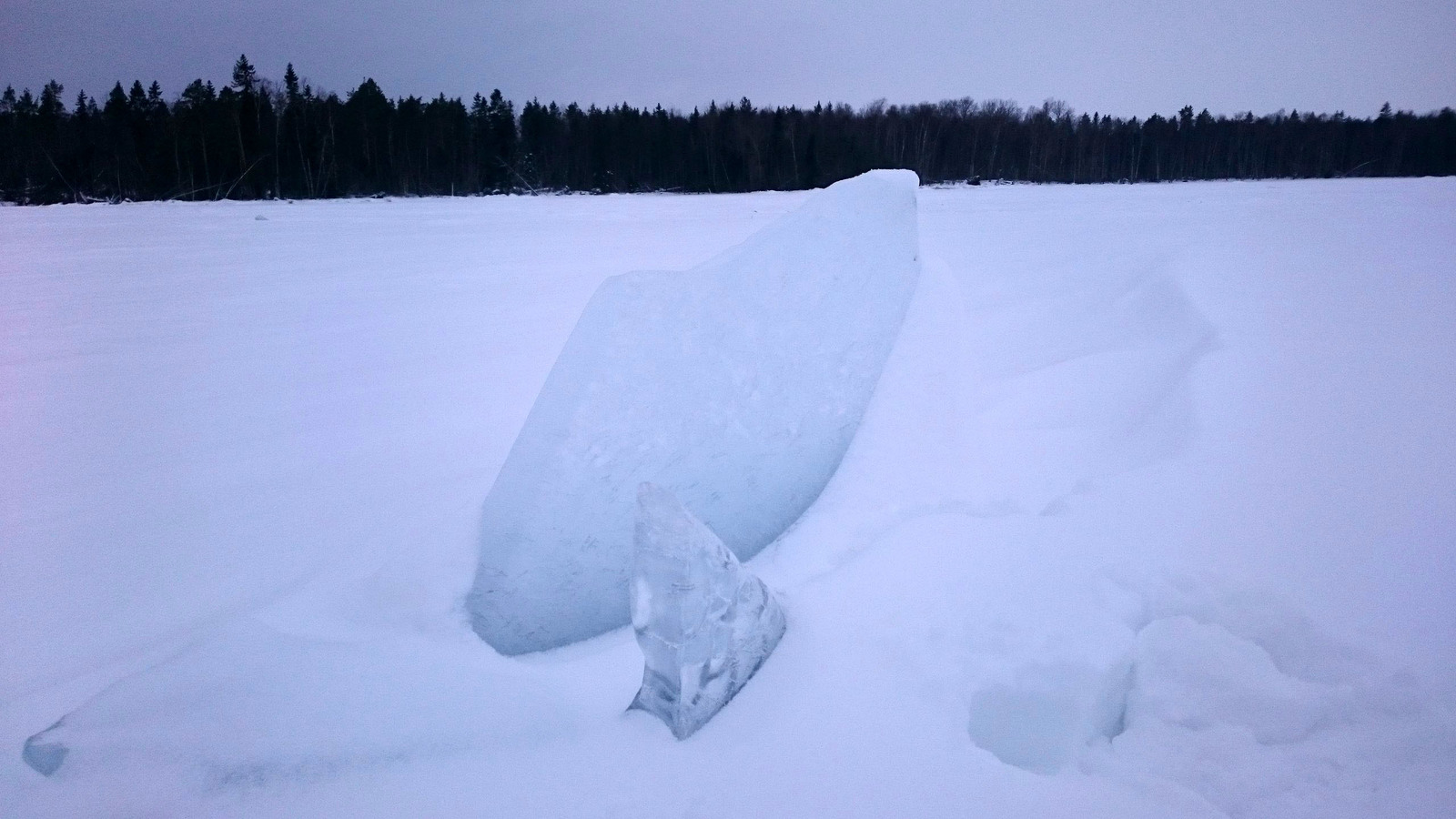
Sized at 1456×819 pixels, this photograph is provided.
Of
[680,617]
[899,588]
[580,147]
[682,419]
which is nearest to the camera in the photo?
[680,617]

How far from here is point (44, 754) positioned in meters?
1.57

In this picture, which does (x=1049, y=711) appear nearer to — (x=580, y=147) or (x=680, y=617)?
(x=680, y=617)

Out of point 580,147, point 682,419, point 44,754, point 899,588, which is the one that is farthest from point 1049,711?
point 580,147

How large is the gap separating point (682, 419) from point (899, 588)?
0.92 metres

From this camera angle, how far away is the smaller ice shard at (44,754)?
5.10 ft

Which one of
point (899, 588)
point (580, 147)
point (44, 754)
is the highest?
point (580, 147)

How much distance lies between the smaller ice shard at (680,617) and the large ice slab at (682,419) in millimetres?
639

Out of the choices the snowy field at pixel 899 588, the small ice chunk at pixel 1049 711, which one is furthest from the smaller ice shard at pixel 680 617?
the small ice chunk at pixel 1049 711

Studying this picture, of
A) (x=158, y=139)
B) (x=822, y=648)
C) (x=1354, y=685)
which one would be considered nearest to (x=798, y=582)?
(x=822, y=648)

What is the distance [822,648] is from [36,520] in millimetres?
2844

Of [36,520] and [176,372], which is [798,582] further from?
[176,372]

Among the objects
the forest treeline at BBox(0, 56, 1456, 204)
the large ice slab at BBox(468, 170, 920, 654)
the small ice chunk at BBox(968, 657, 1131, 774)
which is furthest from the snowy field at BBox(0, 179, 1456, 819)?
the forest treeline at BBox(0, 56, 1456, 204)

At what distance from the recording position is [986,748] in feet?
5.10

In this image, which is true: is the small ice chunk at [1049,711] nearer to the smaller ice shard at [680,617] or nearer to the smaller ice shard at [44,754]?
the smaller ice shard at [680,617]
